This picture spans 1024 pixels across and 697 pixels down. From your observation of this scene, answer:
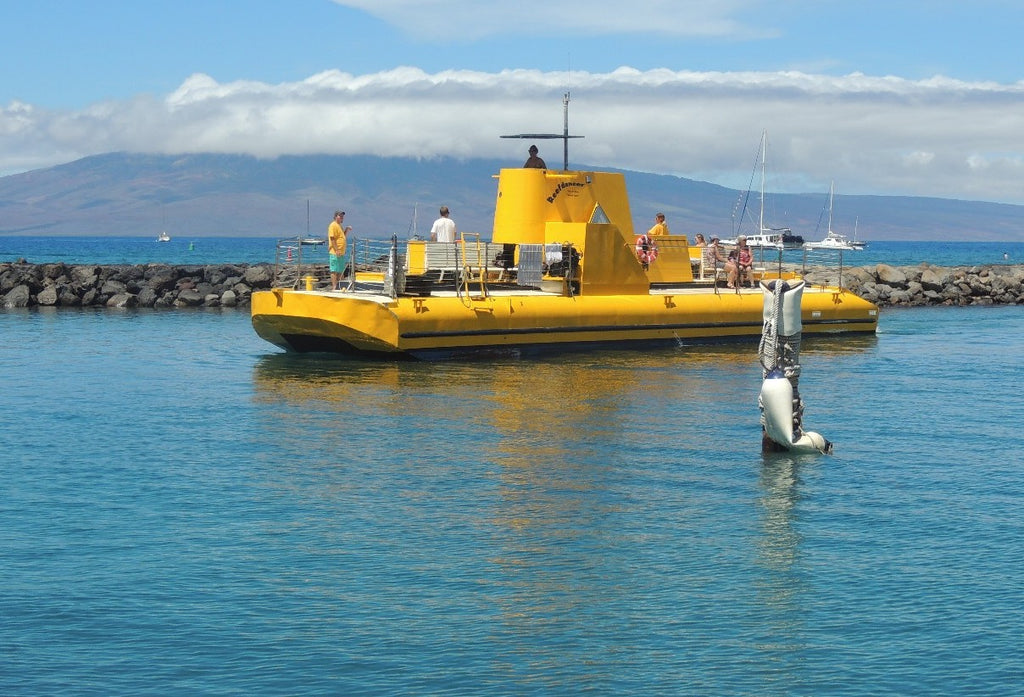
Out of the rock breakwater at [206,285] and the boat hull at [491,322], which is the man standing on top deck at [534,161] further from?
the rock breakwater at [206,285]

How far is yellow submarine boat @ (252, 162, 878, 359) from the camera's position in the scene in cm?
2539

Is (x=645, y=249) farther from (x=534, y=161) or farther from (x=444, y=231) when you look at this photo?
(x=444, y=231)

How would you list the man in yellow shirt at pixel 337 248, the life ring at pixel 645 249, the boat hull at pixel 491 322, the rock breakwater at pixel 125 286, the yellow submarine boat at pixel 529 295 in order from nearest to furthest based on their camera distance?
the boat hull at pixel 491 322
the yellow submarine boat at pixel 529 295
the man in yellow shirt at pixel 337 248
the life ring at pixel 645 249
the rock breakwater at pixel 125 286

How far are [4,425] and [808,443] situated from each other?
1097cm

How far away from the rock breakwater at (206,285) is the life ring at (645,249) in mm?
15261

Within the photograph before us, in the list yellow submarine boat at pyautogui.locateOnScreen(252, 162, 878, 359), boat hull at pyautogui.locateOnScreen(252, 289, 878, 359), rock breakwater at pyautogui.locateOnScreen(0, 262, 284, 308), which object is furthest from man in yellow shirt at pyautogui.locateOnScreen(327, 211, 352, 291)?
rock breakwater at pyautogui.locateOnScreen(0, 262, 284, 308)

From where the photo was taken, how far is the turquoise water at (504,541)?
9547 mm

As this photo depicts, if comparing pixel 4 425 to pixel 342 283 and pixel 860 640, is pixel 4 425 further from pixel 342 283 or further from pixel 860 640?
pixel 860 640

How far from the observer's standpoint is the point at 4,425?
62.5 ft

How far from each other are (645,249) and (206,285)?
2143cm

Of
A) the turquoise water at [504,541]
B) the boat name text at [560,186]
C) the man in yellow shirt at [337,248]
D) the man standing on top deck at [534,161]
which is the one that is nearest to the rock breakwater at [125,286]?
the man standing on top deck at [534,161]

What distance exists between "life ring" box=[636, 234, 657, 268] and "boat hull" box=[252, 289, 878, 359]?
3.63 ft

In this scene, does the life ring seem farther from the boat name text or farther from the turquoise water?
the turquoise water

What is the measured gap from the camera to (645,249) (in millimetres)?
30750
